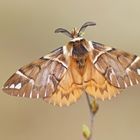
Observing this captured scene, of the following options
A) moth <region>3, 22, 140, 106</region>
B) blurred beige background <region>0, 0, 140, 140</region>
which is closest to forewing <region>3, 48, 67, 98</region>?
A: moth <region>3, 22, 140, 106</region>

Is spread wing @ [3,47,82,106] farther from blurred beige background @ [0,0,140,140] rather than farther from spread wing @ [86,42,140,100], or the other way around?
blurred beige background @ [0,0,140,140]

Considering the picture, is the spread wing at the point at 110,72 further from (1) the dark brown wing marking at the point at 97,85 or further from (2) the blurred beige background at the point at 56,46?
(2) the blurred beige background at the point at 56,46

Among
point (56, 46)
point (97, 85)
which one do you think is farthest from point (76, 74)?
point (56, 46)

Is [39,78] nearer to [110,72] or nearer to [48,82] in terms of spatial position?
[48,82]

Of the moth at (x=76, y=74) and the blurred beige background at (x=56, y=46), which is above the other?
the moth at (x=76, y=74)

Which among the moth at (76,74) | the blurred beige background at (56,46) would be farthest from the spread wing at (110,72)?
the blurred beige background at (56,46)
